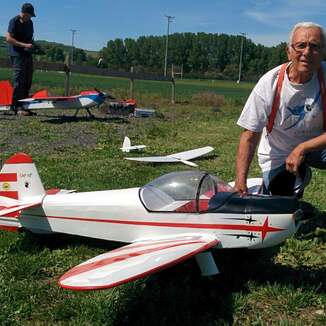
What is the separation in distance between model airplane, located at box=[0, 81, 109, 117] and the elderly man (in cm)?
913

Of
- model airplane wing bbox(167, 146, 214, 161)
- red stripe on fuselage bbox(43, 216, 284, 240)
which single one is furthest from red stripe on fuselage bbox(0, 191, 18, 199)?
model airplane wing bbox(167, 146, 214, 161)

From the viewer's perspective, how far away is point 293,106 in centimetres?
396

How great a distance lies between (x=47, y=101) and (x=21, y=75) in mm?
975

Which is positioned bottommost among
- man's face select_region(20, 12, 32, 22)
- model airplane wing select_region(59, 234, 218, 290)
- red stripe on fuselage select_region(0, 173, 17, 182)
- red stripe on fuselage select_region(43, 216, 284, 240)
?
model airplane wing select_region(59, 234, 218, 290)

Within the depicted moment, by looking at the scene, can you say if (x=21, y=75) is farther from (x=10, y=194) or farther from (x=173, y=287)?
(x=173, y=287)

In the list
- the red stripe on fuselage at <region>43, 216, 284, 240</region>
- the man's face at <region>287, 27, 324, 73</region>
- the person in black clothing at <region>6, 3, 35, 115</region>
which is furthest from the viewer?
Result: the person in black clothing at <region>6, 3, 35, 115</region>

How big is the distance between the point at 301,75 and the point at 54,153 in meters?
5.49

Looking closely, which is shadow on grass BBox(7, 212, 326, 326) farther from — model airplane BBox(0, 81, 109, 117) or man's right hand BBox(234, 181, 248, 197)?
model airplane BBox(0, 81, 109, 117)

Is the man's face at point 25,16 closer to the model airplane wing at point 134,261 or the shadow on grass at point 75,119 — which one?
the shadow on grass at point 75,119

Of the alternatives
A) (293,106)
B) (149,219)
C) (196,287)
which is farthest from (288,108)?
(196,287)

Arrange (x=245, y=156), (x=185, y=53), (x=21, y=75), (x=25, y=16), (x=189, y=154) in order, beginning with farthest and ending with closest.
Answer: (x=185, y=53), (x=21, y=75), (x=25, y=16), (x=189, y=154), (x=245, y=156)

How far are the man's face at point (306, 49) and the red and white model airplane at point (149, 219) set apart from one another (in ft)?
3.45

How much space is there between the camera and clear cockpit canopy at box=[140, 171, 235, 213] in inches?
146

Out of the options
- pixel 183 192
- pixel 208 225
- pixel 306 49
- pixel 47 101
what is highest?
pixel 306 49
